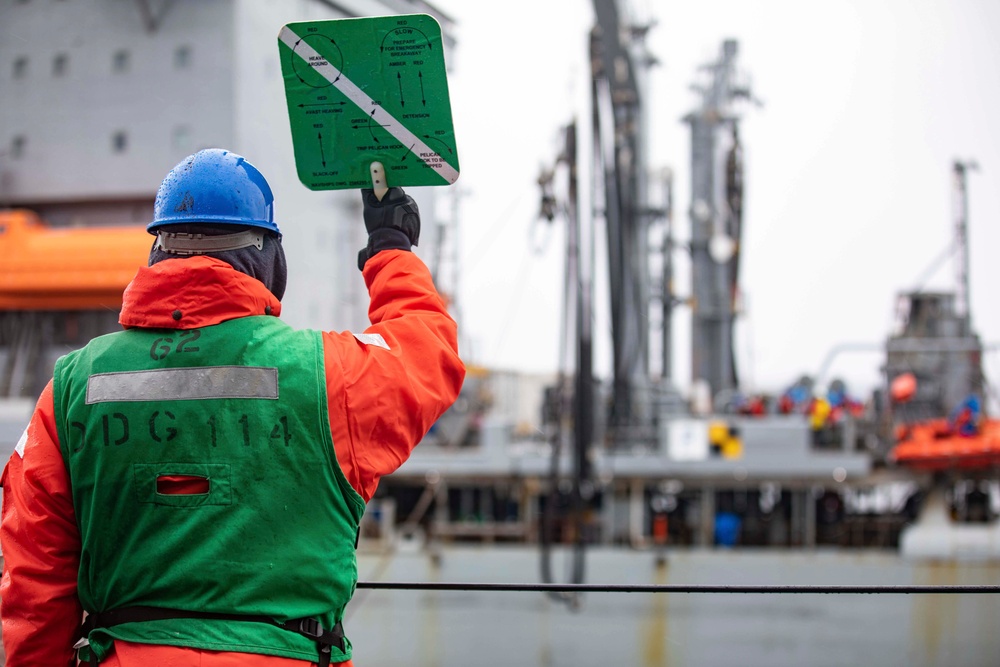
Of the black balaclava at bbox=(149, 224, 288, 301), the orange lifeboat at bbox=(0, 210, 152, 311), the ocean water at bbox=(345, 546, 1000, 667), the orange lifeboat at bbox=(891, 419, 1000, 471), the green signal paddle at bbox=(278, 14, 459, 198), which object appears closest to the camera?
the black balaclava at bbox=(149, 224, 288, 301)

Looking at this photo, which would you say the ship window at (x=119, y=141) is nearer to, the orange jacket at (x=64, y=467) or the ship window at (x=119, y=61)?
the ship window at (x=119, y=61)

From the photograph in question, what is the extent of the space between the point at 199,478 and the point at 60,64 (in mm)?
10264

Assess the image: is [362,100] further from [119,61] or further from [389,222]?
[119,61]

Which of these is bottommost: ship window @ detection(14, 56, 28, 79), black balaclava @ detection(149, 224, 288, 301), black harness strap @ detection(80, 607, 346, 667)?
black harness strap @ detection(80, 607, 346, 667)

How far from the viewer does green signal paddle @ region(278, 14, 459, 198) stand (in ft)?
5.24

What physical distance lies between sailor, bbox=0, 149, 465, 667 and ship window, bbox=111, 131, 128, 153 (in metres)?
9.88

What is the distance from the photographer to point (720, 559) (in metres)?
10.5

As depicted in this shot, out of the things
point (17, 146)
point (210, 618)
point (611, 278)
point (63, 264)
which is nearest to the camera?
point (210, 618)

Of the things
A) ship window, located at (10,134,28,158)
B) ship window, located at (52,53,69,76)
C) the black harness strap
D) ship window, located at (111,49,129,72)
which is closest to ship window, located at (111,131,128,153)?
ship window, located at (111,49,129,72)

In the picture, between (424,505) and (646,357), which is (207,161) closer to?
(424,505)

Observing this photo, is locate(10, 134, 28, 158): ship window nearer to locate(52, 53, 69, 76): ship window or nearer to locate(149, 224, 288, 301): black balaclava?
locate(52, 53, 69, 76): ship window

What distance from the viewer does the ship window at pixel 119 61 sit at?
10.0 meters

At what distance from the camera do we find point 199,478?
1331 millimetres

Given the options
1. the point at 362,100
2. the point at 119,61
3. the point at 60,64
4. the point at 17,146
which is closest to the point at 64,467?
the point at 362,100
